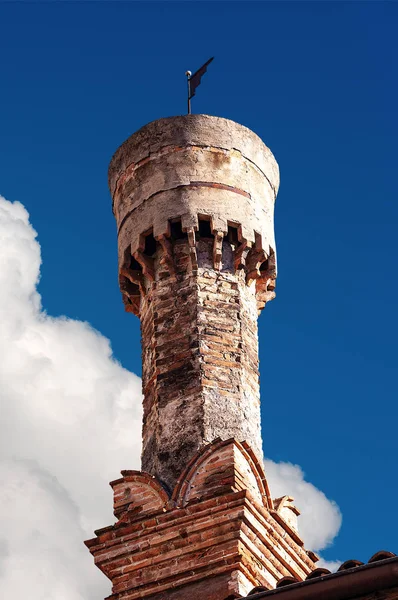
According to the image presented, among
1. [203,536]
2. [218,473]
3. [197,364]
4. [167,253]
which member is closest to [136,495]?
[218,473]

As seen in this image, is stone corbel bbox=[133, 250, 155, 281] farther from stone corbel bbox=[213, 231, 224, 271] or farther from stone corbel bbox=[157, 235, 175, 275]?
stone corbel bbox=[213, 231, 224, 271]

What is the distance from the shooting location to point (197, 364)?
11008 millimetres

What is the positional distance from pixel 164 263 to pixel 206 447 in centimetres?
217

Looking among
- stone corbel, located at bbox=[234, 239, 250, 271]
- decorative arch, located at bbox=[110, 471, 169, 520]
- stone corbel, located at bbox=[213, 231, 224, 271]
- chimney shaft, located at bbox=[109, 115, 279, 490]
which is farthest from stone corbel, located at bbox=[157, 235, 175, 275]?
decorative arch, located at bbox=[110, 471, 169, 520]

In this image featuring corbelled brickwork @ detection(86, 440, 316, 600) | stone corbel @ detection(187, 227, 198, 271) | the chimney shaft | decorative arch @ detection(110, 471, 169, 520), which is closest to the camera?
corbelled brickwork @ detection(86, 440, 316, 600)

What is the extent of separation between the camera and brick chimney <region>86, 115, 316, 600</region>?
32.4ft

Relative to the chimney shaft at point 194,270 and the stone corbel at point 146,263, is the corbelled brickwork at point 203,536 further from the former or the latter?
the stone corbel at point 146,263

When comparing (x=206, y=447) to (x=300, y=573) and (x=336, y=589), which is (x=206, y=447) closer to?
(x=300, y=573)

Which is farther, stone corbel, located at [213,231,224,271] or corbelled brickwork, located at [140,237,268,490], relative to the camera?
stone corbel, located at [213,231,224,271]

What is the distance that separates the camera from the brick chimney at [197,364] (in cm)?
989

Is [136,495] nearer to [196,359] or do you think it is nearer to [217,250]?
[196,359]

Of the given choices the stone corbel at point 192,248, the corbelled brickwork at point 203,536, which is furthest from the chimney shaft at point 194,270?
the corbelled brickwork at point 203,536

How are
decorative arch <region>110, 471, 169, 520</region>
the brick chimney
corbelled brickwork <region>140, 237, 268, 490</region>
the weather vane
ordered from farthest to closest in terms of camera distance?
the weather vane, corbelled brickwork <region>140, 237, 268, 490</region>, decorative arch <region>110, 471, 169, 520</region>, the brick chimney

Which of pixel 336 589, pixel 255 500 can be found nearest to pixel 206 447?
pixel 255 500
